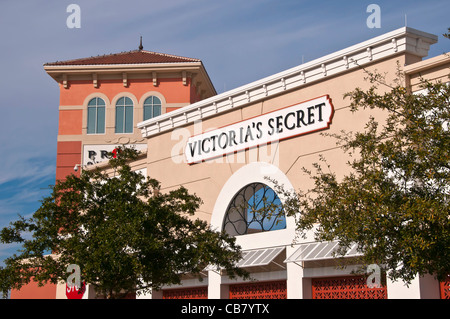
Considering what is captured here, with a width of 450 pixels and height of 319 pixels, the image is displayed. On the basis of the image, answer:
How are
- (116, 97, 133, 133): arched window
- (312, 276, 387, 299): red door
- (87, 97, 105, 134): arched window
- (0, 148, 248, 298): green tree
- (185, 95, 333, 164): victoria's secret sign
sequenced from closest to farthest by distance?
(0, 148, 248, 298): green tree → (312, 276, 387, 299): red door → (185, 95, 333, 164): victoria's secret sign → (116, 97, 133, 133): arched window → (87, 97, 105, 134): arched window

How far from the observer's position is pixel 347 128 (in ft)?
63.5

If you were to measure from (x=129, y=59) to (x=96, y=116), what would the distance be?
14.1 feet

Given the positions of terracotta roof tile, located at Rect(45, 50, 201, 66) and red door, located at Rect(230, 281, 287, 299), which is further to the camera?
terracotta roof tile, located at Rect(45, 50, 201, 66)

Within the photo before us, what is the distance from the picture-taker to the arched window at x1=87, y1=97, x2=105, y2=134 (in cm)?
3722

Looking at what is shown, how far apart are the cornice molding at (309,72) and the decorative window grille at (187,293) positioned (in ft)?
22.4

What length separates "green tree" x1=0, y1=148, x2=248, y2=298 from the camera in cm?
1641

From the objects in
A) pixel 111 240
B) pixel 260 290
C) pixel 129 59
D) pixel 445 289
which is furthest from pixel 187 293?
pixel 129 59

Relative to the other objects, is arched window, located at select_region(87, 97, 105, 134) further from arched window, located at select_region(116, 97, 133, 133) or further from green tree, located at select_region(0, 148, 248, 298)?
green tree, located at select_region(0, 148, 248, 298)

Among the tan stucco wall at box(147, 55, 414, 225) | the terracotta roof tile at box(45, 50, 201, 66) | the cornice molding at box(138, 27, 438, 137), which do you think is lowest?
the tan stucco wall at box(147, 55, 414, 225)

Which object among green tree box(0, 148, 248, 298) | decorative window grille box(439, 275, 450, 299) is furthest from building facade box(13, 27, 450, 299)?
green tree box(0, 148, 248, 298)

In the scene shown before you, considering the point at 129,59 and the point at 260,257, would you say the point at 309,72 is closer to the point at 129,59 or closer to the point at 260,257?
the point at 260,257

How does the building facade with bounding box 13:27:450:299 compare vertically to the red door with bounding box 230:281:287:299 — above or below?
above

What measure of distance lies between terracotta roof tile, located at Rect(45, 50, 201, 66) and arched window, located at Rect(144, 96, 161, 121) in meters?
2.40

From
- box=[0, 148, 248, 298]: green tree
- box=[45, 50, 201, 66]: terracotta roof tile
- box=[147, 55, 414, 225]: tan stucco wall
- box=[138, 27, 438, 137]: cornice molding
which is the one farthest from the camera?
box=[45, 50, 201, 66]: terracotta roof tile
